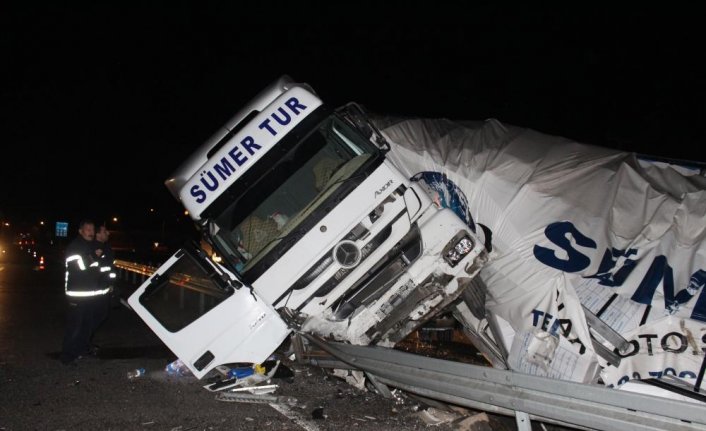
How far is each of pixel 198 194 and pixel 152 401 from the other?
2012 mm

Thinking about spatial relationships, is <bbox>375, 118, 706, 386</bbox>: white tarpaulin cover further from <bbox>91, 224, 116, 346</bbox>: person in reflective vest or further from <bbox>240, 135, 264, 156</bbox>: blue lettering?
<bbox>91, 224, 116, 346</bbox>: person in reflective vest

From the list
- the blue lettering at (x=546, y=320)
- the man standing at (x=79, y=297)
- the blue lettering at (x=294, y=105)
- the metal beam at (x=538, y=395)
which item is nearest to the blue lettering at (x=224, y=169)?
the blue lettering at (x=294, y=105)

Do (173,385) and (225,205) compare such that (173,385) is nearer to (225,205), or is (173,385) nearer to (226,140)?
(225,205)

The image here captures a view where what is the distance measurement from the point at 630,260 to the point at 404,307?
1.79 m

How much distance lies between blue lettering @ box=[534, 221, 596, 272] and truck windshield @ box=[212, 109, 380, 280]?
1596 mm

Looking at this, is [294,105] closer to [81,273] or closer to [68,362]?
[81,273]

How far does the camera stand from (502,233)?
4297mm

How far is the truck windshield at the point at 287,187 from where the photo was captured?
14.9 ft

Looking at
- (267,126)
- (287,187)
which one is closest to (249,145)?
(267,126)

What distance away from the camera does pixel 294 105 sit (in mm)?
4586

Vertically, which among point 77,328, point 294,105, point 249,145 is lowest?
point 77,328

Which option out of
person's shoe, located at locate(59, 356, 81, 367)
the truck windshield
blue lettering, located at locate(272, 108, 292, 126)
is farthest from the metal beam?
person's shoe, located at locate(59, 356, 81, 367)

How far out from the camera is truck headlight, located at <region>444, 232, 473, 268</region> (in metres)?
4.23

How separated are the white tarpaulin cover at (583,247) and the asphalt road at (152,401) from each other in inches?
37.5
